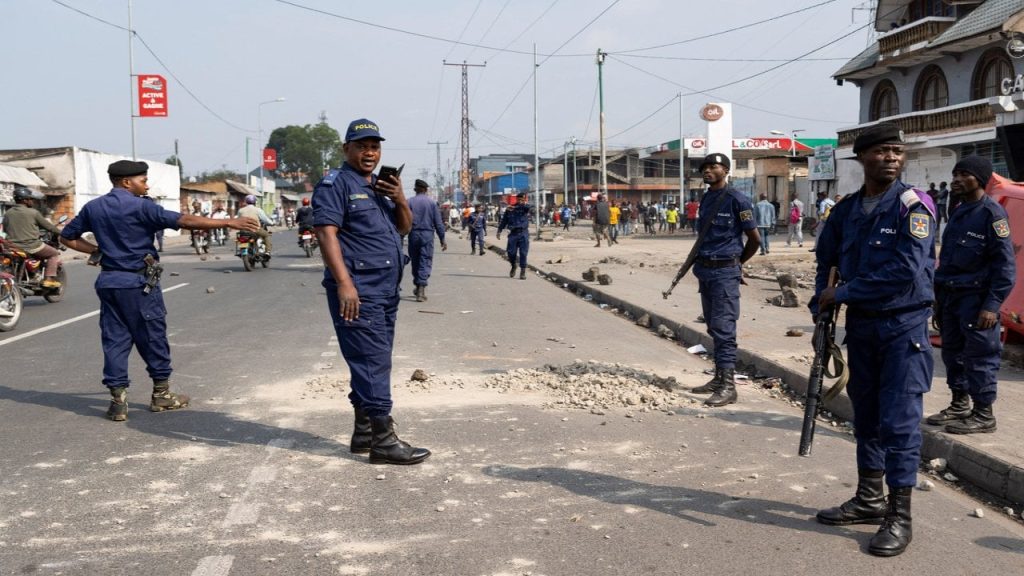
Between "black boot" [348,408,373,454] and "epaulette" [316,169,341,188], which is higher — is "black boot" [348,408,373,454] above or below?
below

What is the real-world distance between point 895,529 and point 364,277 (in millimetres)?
2984

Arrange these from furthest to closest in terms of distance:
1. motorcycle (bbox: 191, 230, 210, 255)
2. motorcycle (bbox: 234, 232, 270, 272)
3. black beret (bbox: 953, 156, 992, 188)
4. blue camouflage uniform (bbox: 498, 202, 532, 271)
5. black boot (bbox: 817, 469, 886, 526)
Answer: motorcycle (bbox: 191, 230, 210, 255), motorcycle (bbox: 234, 232, 270, 272), blue camouflage uniform (bbox: 498, 202, 532, 271), black beret (bbox: 953, 156, 992, 188), black boot (bbox: 817, 469, 886, 526)

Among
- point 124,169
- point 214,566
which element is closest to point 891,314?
point 214,566

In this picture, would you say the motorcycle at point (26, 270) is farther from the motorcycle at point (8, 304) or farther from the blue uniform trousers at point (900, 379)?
the blue uniform trousers at point (900, 379)

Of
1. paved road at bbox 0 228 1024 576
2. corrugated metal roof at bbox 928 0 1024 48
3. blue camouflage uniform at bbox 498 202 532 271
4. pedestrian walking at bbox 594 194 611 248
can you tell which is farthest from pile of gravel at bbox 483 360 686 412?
pedestrian walking at bbox 594 194 611 248

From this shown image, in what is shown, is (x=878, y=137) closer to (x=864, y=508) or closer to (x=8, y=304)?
(x=864, y=508)

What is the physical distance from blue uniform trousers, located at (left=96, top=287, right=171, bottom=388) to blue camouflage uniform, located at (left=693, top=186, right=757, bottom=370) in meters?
4.09

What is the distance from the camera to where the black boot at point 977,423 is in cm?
559

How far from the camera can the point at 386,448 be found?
512 cm

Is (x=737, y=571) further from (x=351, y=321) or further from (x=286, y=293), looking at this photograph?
(x=286, y=293)

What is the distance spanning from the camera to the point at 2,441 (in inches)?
223

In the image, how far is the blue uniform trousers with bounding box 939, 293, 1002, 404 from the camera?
18.7 feet

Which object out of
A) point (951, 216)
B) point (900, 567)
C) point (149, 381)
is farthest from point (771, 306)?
point (900, 567)

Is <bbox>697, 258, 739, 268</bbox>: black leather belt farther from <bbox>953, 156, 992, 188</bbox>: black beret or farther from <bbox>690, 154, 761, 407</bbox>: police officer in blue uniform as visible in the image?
<bbox>953, 156, 992, 188</bbox>: black beret
